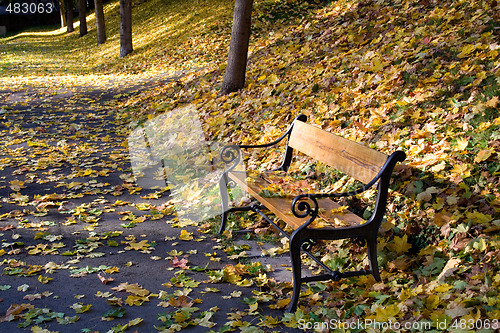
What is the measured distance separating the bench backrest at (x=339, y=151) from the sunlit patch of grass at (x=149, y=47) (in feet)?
24.1

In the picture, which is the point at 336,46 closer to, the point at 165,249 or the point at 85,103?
the point at 165,249

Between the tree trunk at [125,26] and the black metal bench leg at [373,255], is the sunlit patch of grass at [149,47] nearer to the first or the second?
the tree trunk at [125,26]

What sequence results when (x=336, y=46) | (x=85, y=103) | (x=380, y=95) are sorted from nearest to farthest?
(x=380, y=95) → (x=336, y=46) → (x=85, y=103)

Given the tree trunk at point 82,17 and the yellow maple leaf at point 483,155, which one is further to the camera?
the tree trunk at point 82,17

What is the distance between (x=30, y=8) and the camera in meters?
41.3

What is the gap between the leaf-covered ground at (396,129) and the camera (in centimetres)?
294

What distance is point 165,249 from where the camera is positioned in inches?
164

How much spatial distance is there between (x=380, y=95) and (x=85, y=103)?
26.0 feet

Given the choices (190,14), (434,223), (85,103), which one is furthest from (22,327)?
(190,14)

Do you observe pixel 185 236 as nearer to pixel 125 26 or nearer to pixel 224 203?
pixel 224 203

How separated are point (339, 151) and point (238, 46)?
462 cm

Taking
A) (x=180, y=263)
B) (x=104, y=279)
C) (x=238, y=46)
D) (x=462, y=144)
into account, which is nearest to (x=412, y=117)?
(x=462, y=144)

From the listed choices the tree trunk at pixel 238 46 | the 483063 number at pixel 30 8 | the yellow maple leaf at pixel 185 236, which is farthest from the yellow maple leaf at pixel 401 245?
the 483063 number at pixel 30 8

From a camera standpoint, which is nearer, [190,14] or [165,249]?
[165,249]
